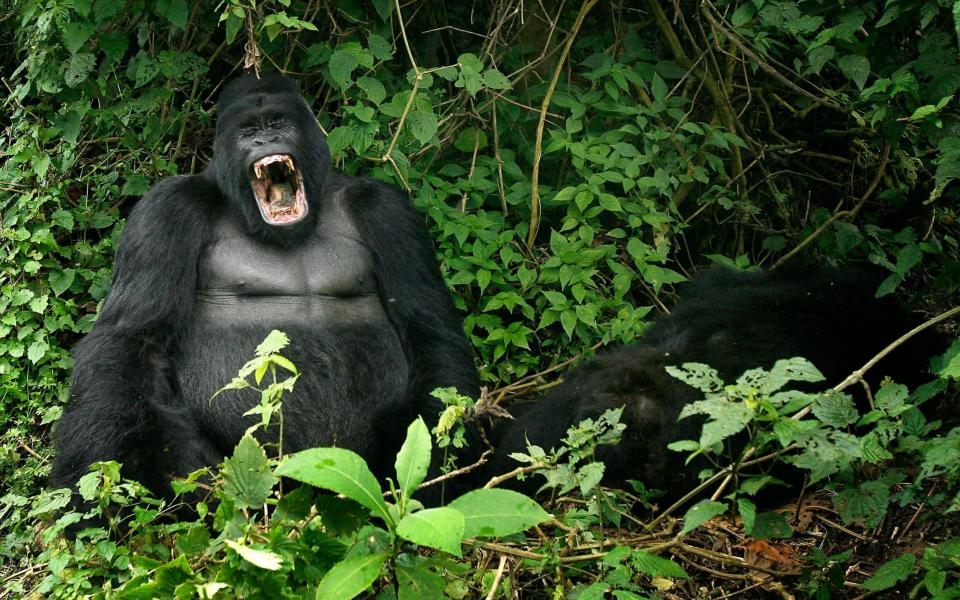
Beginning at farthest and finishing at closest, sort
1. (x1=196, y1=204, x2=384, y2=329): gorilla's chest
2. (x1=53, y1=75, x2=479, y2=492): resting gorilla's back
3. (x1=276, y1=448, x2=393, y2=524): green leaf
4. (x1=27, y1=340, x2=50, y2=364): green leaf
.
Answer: (x1=27, y1=340, x2=50, y2=364): green leaf < (x1=196, y1=204, x2=384, y2=329): gorilla's chest < (x1=53, y1=75, x2=479, y2=492): resting gorilla's back < (x1=276, y1=448, x2=393, y2=524): green leaf

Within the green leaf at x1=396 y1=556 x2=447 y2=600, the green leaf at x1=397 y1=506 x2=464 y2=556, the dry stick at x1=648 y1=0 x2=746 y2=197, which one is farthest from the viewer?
the dry stick at x1=648 y1=0 x2=746 y2=197

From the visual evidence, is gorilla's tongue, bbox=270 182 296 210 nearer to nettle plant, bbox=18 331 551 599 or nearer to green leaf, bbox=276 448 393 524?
nettle plant, bbox=18 331 551 599

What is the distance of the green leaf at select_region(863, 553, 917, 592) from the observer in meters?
2.85

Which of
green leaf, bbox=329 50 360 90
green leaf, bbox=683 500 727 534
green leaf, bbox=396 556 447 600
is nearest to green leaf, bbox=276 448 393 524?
green leaf, bbox=396 556 447 600

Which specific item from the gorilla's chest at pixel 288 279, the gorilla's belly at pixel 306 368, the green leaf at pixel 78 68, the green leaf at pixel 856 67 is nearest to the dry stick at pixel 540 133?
the gorilla's chest at pixel 288 279

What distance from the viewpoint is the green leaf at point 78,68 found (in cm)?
495

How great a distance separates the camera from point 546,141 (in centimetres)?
563

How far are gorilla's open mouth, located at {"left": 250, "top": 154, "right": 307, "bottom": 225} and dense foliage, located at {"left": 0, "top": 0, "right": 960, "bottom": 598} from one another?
576mm

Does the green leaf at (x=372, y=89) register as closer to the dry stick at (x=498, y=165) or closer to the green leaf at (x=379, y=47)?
the green leaf at (x=379, y=47)

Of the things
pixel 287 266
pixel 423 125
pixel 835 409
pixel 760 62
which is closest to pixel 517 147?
pixel 423 125

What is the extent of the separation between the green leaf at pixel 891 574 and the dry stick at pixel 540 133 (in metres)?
2.60

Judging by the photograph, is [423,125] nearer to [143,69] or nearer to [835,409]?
[143,69]

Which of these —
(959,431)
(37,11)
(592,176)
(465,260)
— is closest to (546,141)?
(592,176)

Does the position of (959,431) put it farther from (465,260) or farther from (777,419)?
(465,260)
